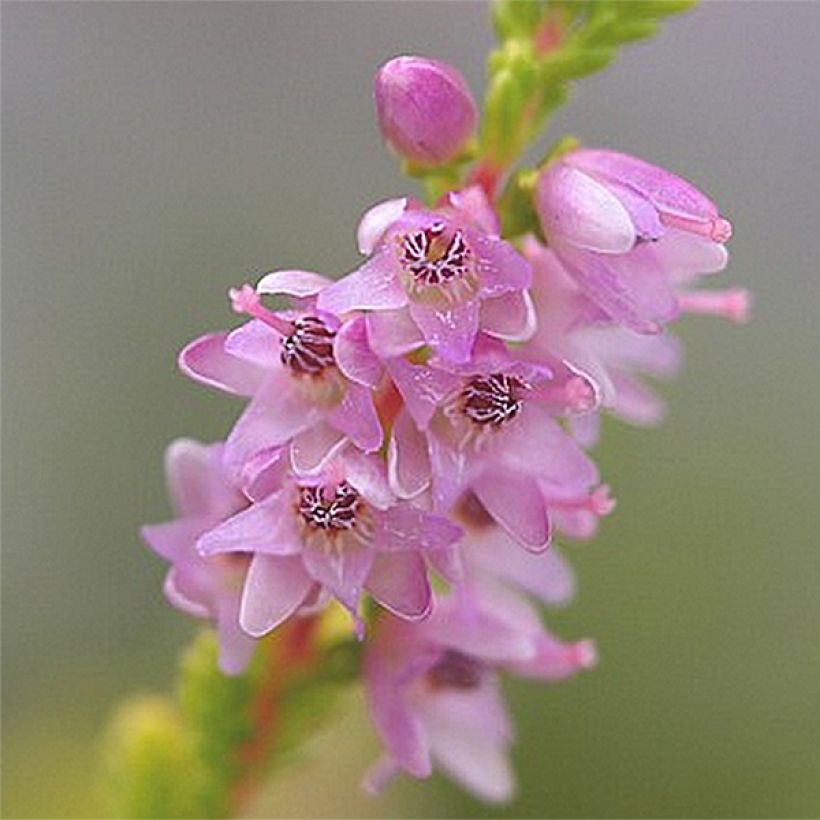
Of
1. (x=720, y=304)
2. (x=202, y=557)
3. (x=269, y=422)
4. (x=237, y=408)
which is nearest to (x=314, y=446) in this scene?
(x=269, y=422)

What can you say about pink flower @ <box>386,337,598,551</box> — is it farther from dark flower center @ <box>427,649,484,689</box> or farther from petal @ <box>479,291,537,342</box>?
dark flower center @ <box>427,649,484,689</box>

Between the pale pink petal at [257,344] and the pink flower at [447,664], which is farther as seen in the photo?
the pink flower at [447,664]

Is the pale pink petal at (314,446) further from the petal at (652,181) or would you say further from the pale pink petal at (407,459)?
the petal at (652,181)

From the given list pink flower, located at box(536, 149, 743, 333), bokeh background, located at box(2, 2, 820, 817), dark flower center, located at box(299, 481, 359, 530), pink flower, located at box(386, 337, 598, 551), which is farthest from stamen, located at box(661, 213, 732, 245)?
bokeh background, located at box(2, 2, 820, 817)

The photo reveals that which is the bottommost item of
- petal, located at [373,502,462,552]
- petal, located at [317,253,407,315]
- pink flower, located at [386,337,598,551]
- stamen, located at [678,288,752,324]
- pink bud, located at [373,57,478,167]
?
petal, located at [373,502,462,552]

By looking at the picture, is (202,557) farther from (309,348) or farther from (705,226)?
(705,226)

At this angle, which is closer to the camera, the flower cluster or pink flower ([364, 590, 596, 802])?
the flower cluster

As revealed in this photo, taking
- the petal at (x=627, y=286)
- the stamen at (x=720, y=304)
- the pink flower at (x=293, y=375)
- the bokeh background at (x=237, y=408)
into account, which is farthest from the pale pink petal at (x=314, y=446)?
the bokeh background at (x=237, y=408)
